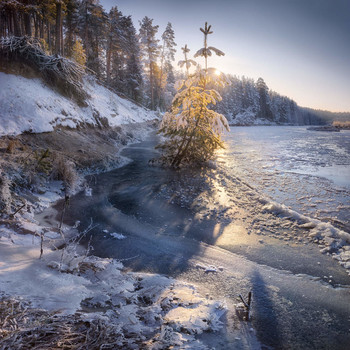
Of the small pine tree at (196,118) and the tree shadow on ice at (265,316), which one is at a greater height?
the small pine tree at (196,118)

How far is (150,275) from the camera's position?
11.6 ft

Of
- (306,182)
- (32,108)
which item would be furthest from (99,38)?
(306,182)

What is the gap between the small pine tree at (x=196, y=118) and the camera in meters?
9.29

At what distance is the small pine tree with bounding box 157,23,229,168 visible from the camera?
30.5ft

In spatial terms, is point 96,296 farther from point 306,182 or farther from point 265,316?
point 306,182

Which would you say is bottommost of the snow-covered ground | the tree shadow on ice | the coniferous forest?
the tree shadow on ice

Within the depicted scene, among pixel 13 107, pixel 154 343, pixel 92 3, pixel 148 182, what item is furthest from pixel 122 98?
pixel 154 343

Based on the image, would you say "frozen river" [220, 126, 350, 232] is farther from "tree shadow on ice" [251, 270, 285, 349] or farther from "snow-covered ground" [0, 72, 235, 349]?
"snow-covered ground" [0, 72, 235, 349]

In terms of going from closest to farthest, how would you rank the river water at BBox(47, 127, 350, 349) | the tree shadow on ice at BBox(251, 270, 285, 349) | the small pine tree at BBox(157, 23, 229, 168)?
the tree shadow on ice at BBox(251, 270, 285, 349) → the river water at BBox(47, 127, 350, 349) → the small pine tree at BBox(157, 23, 229, 168)

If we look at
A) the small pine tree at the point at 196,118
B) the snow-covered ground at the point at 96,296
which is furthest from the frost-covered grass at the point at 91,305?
the small pine tree at the point at 196,118

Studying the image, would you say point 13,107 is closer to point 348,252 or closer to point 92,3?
point 348,252

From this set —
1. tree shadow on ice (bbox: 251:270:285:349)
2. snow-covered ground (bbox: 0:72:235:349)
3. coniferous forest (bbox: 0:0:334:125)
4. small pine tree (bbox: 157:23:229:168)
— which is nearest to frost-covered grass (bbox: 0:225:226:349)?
snow-covered ground (bbox: 0:72:235:349)

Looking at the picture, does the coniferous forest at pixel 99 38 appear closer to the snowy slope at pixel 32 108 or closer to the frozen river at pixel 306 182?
the snowy slope at pixel 32 108

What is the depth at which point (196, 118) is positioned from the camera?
34.0 ft
